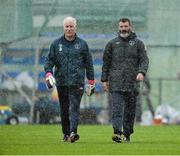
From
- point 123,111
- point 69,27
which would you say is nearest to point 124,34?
point 69,27

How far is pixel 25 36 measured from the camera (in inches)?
1097

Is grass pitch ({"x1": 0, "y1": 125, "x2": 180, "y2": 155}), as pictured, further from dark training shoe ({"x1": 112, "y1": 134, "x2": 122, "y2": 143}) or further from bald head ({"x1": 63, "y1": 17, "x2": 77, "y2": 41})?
bald head ({"x1": 63, "y1": 17, "x2": 77, "y2": 41})

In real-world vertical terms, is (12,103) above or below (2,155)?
below

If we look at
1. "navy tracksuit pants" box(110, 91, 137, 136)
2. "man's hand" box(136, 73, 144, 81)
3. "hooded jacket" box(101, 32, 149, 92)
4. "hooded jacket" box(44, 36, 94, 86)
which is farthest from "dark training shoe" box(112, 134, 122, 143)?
"hooded jacket" box(44, 36, 94, 86)

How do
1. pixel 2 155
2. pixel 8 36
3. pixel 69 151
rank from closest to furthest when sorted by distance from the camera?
pixel 2 155
pixel 69 151
pixel 8 36

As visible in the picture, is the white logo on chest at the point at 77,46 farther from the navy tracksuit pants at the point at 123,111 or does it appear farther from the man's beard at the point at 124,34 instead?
the navy tracksuit pants at the point at 123,111

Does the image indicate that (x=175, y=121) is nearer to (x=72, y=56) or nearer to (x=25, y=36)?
(x=25, y=36)

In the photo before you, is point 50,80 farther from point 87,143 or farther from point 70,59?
point 87,143

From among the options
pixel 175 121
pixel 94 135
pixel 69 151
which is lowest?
pixel 175 121

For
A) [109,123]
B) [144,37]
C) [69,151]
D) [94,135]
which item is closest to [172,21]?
[144,37]

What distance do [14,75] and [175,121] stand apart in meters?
3.91

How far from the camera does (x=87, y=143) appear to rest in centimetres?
1794

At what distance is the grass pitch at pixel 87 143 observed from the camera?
15734 mm

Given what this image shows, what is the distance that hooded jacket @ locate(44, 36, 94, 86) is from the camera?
18.2 meters
